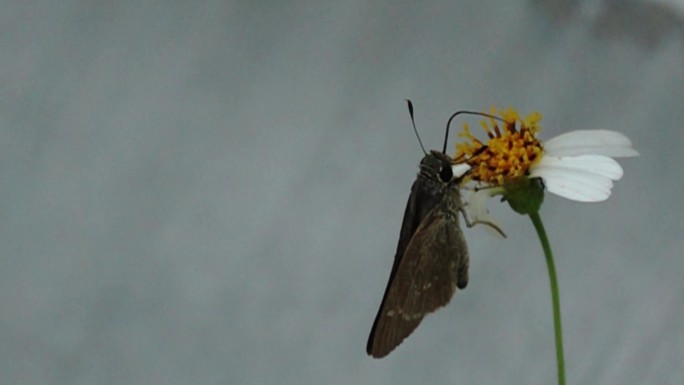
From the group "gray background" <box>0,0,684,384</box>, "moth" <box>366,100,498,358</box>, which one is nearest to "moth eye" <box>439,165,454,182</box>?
"moth" <box>366,100,498,358</box>

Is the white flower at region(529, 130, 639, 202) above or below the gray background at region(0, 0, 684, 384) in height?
below

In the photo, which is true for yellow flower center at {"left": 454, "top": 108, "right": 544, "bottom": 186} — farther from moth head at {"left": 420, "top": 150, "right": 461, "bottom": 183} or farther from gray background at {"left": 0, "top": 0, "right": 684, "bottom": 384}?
gray background at {"left": 0, "top": 0, "right": 684, "bottom": 384}

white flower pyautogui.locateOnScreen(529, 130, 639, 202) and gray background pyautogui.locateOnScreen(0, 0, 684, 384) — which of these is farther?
gray background pyautogui.locateOnScreen(0, 0, 684, 384)

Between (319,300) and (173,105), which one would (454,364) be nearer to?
(319,300)

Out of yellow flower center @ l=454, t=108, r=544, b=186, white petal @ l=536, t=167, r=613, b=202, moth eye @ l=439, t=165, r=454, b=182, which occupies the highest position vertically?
yellow flower center @ l=454, t=108, r=544, b=186

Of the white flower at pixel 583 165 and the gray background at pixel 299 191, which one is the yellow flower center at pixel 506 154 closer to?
the white flower at pixel 583 165

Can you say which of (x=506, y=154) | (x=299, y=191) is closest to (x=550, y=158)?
(x=506, y=154)

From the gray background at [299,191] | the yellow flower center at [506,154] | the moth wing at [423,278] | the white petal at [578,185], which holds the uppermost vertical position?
the gray background at [299,191]

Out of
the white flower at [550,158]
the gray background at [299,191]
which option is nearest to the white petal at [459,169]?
the white flower at [550,158]
